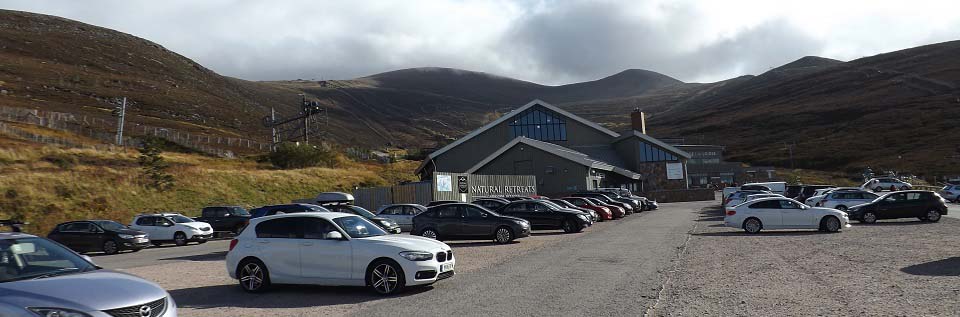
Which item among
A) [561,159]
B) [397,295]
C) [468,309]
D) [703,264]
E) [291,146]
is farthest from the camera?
[291,146]

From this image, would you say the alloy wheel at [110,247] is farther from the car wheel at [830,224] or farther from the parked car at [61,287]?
the car wheel at [830,224]

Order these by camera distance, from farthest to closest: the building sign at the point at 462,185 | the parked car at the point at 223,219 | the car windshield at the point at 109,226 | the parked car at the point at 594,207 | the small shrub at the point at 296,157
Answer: the small shrub at the point at 296,157
the building sign at the point at 462,185
the parked car at the point at 594,207
the parked car at the point at 223,219
the car windshield at the point at 109,226

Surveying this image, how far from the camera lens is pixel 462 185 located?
140 feet

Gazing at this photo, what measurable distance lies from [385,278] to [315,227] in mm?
1650

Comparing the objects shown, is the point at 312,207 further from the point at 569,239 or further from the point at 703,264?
the point at 703,264

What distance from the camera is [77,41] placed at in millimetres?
160500

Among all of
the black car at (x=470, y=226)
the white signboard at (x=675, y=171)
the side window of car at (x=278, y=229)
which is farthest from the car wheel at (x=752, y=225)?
the white signboard at (x=675, y=171)

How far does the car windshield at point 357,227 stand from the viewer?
1176cm

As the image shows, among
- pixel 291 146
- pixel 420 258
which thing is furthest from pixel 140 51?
pixel 420 258


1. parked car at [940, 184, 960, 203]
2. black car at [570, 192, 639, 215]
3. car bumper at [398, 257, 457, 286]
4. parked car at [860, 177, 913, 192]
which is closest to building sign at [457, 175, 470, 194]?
black car at [570, 192, 639, 215]

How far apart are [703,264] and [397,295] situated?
265 inches

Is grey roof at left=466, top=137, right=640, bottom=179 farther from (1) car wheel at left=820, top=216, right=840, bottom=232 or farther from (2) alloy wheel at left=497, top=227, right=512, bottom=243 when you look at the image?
(2) alloy wheel at left=497, top=227, right=512, bottom=243

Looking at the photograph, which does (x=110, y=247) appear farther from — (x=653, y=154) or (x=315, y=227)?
(x=653, y=154)

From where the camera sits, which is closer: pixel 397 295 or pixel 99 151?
pixel 397 295
